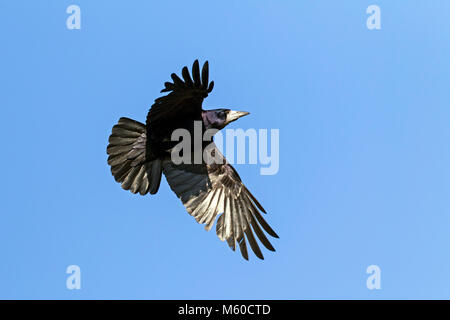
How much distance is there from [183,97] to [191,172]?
4.56 ft

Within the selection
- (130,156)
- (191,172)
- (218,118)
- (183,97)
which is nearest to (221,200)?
(191,172)

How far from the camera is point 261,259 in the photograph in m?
8.52

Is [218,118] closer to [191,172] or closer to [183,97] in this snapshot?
[183,97]

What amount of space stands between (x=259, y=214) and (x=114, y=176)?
2.10m

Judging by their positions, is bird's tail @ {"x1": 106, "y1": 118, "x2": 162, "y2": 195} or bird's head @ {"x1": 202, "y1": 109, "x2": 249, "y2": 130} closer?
bird's head @ {"x1": 202, "y1": 109, "x2": 249, "y2": 130}

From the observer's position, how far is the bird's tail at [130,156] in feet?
29.6

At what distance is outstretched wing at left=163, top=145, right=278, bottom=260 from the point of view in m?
8.62

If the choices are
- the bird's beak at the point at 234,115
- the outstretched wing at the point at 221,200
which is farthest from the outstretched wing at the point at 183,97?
the outstretched wing at the point at 221,200

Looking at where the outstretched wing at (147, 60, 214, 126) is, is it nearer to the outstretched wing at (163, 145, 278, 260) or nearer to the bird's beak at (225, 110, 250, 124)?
the bird's beak at (225, 110, 250, 124)

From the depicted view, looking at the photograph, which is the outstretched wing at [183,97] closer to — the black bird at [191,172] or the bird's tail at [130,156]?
the black bird at [191,172]

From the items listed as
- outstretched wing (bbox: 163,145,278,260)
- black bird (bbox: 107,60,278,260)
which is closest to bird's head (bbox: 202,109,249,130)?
black bird (bbox: 107,60,278,260)

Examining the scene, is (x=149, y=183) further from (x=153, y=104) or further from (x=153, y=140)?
(x=153, y=104)

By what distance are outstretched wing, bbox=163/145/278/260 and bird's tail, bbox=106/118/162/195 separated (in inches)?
10.9

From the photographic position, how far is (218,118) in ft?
28.1
